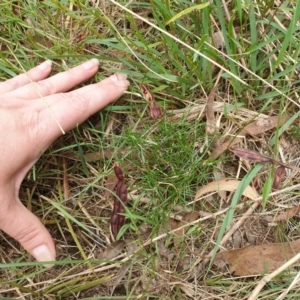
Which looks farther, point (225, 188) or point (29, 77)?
point (29, 77)

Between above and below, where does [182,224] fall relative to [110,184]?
below

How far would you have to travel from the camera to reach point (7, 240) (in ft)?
6.28

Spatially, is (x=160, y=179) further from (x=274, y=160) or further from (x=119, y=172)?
(x=274, y=160)

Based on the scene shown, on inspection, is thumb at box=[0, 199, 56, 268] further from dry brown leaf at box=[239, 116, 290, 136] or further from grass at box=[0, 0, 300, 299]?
dry brown leaf at box=[239, 116, 290, 136]

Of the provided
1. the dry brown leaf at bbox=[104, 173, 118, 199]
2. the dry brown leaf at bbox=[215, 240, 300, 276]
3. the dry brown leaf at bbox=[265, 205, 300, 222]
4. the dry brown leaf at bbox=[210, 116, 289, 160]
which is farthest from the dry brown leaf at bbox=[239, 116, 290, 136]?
the dry brown leaf at bbox=[104, 173, 118, 199]

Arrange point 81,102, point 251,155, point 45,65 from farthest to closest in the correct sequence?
point 45,65
point 81,102
point 251,155

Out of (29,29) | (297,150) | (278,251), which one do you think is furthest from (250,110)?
(29,29)

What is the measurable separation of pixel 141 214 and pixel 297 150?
686mm

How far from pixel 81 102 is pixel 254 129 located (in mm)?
706

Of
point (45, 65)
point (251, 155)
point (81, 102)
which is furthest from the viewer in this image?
point (45, 65)

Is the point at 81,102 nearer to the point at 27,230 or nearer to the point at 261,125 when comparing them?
the point at 27,230

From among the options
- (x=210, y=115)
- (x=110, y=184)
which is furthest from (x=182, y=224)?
(x=210, y=115)

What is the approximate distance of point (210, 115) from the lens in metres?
1.84

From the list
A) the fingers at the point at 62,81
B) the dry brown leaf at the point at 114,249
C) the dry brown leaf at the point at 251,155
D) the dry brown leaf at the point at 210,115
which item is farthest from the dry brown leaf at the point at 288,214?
the fingers at the point at 62,81
